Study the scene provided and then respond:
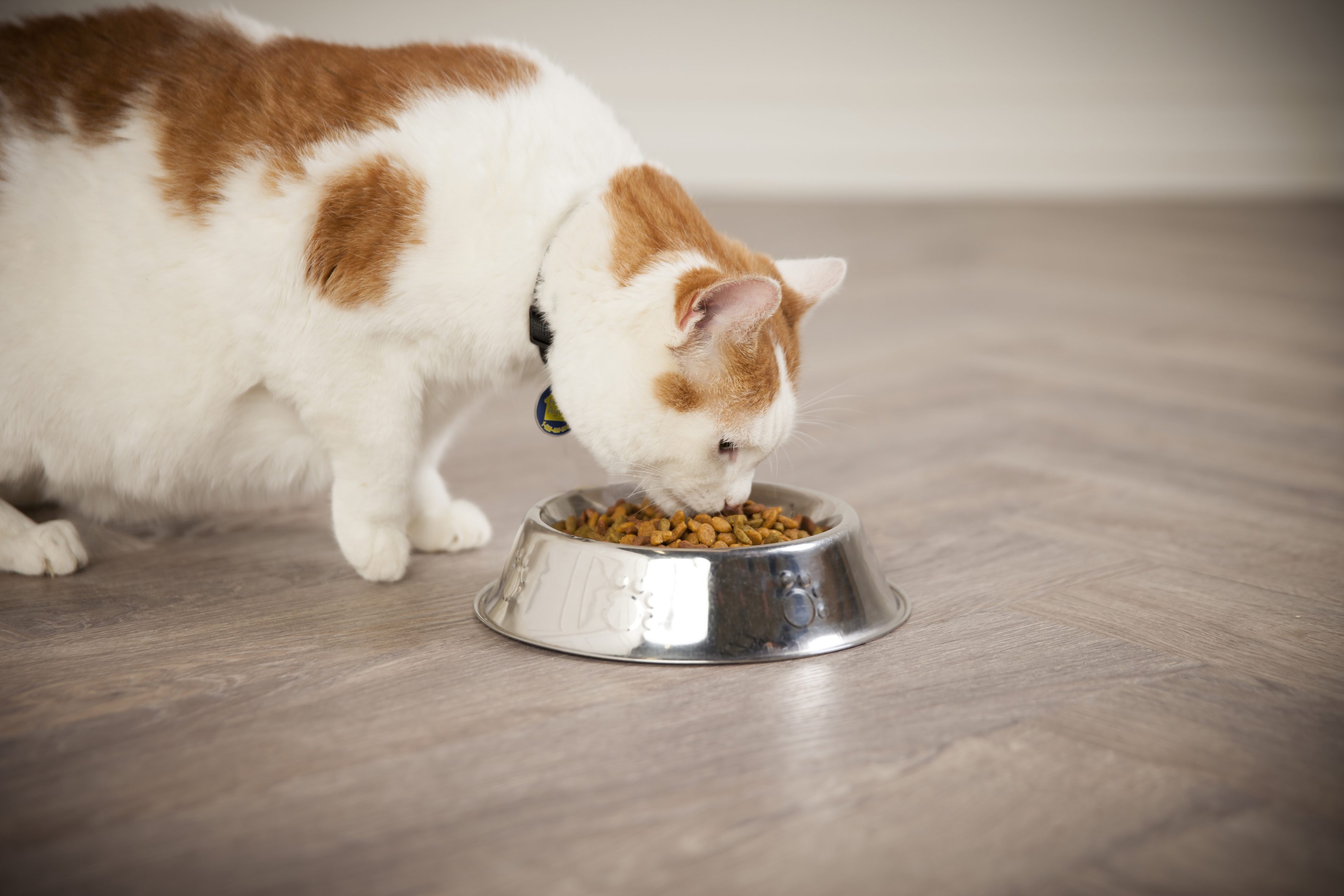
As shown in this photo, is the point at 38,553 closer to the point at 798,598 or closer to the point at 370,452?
the point at 370,452

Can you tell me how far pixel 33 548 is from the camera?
142 centimetres

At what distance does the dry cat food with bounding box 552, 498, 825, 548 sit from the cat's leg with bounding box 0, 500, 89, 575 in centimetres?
62

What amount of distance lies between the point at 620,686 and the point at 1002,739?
0.37 metres

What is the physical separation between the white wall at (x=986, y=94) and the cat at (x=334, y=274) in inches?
174

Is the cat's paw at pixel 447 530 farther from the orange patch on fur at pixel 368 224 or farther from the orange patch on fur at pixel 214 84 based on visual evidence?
the orange patch on fur at pixel 214 84

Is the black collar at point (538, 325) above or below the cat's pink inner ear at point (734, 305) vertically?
below

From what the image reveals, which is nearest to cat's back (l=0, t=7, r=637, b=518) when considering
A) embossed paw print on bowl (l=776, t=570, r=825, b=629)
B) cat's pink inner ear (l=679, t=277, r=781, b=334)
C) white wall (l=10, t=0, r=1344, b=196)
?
cat's pink inner ear (l=679, t=277, r=781, b=334)

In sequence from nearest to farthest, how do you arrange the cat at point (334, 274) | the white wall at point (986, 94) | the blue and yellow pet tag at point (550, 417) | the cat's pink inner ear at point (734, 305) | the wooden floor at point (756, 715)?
the wooden floor at point (756, 715) → the cat's pink inner ear at point (734, 305) → the cat at point (334, 274) → the blue and yellow pet tag at point (550, 417) → the white wall at point (986, 94)

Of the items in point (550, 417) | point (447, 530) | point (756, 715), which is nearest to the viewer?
point (756, 715)

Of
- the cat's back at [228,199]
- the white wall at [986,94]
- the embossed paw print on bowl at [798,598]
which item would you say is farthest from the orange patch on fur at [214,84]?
the white wall at [986,94]

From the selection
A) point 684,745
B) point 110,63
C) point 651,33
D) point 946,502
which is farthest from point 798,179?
point 684,745

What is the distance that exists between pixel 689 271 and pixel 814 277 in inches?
10.8

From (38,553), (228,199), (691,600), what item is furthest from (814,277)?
(38,553)

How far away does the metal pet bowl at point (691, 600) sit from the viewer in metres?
1.20
